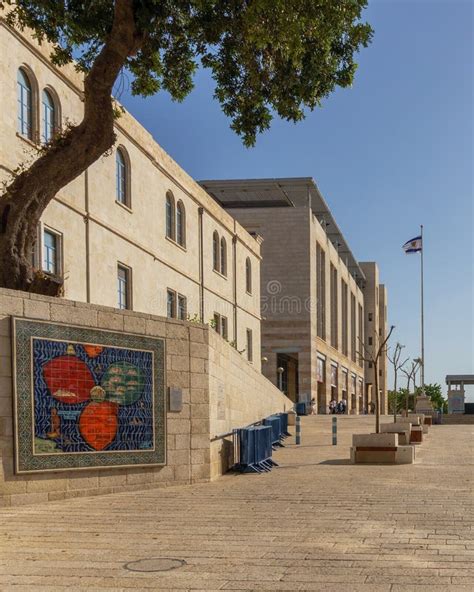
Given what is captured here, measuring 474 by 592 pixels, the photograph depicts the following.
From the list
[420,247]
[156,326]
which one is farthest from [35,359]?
[420,247]

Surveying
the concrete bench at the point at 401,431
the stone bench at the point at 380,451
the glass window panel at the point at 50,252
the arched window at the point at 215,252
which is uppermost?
the arched window at the point at 215,252

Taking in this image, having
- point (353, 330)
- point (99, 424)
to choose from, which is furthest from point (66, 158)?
point (353, 330)

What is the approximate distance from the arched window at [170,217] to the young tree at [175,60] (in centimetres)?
1403

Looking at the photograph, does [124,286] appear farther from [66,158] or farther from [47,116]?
[66,158]

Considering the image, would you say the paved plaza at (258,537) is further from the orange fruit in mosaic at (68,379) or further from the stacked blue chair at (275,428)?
the stacked blue chair at (275,428)

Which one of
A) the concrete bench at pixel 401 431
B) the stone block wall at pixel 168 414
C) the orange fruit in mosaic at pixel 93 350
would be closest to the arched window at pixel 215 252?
the concrete bench at pixel 401 431

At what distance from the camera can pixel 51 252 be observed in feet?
68.6

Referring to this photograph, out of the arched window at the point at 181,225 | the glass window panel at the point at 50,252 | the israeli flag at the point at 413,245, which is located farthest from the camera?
the israeli flag at the point at 413,245

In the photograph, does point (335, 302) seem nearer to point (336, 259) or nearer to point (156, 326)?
point (336, 259)

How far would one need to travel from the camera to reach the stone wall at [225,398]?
15.3 metres

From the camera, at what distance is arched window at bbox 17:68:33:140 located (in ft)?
63.2

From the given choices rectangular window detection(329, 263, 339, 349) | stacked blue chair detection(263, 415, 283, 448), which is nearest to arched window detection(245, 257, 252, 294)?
stacked blue chair detection(263, 415, 283, 448)

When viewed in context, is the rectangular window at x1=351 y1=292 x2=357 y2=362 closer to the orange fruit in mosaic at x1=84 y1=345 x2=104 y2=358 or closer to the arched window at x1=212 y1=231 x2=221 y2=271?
the arched window at x1=212 y1=231 x2=221 y2=271

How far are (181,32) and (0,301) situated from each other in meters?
6.66
